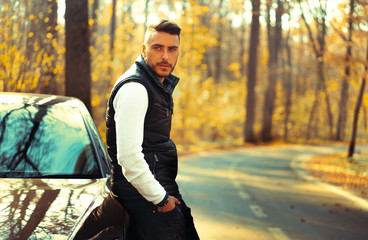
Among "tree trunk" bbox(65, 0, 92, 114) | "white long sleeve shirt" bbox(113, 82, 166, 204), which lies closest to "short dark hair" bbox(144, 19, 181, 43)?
"white long sleeve shirt" bbox(113, 82, 166, 204)

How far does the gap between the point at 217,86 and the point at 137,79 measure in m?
34.8

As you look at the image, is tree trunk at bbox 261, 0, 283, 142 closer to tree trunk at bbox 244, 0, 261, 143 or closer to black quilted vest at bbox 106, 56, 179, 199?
tree trunk at bbox 244, 0, 261, 143

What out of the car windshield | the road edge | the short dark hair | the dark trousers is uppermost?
the short dark hair

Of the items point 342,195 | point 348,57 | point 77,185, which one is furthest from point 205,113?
point 77,185

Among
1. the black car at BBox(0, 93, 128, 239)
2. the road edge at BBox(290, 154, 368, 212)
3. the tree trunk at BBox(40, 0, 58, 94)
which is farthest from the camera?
the tree trunk at BBox(40, 0, 58, 94)

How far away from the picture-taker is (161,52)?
2.85m

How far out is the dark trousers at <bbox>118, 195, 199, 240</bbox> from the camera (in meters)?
2.75

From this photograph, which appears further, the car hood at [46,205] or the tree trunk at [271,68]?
the tree trunk at [271,68]

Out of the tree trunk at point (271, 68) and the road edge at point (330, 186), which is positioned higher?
the tree trunk at point (271, 68)

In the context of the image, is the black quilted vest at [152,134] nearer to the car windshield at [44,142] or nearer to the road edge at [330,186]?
the car windshield at [44,142]

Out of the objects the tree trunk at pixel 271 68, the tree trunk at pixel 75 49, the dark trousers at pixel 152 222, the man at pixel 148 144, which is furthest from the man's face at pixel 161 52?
the tree trunk at pixel 271 68

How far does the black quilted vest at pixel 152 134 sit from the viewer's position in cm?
274

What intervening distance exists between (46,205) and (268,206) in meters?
6.28

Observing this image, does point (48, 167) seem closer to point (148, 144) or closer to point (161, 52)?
point (148, 144)
